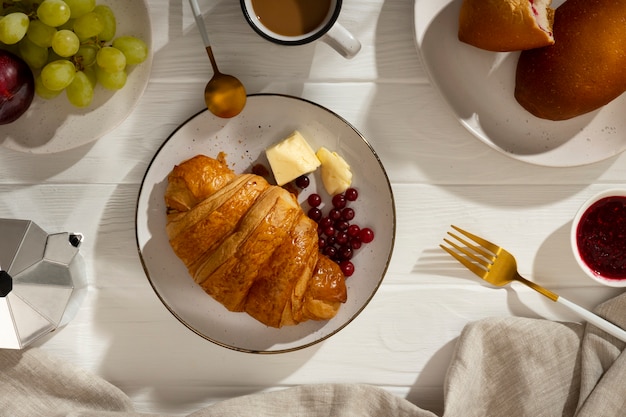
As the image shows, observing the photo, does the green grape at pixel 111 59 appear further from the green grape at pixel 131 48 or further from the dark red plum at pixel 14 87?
the dark red plum at pixel 14 87

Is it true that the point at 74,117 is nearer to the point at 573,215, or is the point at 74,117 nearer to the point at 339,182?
the point at 339,182

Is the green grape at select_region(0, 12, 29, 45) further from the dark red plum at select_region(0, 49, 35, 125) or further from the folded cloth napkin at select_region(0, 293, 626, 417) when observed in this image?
the folded cloth napkin at select_region(0, 293, 626, 417)

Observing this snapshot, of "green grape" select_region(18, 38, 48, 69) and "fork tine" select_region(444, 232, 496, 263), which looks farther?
"fork tine" select_region(444, 232, 496, 263)

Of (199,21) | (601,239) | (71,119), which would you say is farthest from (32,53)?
(601,239)

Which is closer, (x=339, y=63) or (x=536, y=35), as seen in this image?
(x=536, y=35)

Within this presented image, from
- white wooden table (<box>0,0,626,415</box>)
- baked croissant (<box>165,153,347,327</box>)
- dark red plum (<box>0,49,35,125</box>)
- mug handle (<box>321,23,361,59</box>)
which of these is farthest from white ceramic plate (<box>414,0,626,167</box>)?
dark red plum (<box>0,49,35,125</box>)

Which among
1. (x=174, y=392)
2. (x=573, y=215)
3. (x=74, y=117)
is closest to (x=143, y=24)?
(x=74, y=117)
